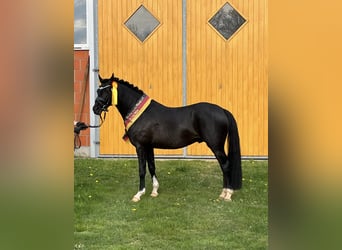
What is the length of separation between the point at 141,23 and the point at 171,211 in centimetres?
377

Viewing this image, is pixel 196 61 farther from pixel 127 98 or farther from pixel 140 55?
pixel 127 98

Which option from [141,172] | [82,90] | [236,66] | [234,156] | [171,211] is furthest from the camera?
[82,90]

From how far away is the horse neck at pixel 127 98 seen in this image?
455 cm

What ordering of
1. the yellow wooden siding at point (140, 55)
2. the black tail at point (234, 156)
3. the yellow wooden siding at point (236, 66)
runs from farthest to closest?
the yellow wooden siding at point (140, 55), the yellow wooden siding at point (236, 66), the black tail at point (234, 156)

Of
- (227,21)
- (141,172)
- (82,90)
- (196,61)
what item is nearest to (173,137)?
(141,172)

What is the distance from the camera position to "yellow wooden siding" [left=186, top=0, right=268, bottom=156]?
6703mm

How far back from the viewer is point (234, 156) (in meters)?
4.41

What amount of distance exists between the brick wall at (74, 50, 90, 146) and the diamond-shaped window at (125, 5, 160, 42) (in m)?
0.82

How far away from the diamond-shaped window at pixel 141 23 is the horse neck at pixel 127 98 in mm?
2512

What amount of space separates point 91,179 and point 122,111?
1.31 m

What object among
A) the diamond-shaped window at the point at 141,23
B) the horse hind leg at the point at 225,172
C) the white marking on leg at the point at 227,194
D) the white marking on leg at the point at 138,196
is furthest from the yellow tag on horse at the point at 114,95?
the diamond-shaped window at the point at 141,23

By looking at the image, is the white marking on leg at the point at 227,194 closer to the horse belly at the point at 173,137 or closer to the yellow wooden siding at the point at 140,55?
the horse belly at the point at 173,137
